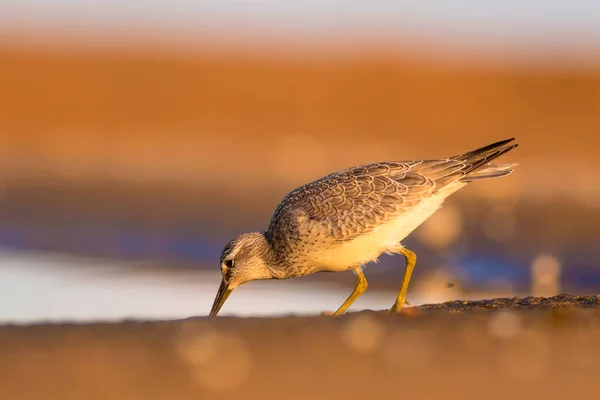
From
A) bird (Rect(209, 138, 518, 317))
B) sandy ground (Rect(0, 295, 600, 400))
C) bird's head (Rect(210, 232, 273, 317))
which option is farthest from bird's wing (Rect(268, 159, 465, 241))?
sandy ground (Rect(0, 295, 600, 400))

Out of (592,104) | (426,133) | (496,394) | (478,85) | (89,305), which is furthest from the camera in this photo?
(478,85)

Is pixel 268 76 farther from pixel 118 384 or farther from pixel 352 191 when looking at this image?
pixel 118 384

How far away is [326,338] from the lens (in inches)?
254

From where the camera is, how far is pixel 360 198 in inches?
366

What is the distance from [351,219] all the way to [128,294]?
12.1ft

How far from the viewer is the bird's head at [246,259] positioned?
9695 millimetres

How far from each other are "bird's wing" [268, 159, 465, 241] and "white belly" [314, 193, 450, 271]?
67 millimetres

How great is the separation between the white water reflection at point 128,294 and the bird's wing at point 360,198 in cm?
111

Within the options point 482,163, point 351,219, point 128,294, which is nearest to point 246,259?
point 351,219

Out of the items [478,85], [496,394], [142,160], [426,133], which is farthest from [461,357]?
[478,85]

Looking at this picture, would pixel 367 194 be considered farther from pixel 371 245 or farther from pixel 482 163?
pixel 482 163

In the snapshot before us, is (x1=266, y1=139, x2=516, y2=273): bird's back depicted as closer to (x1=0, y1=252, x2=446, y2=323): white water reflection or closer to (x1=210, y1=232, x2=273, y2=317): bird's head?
(x1=210, y1=232, x2=273, y2=317): bird's head

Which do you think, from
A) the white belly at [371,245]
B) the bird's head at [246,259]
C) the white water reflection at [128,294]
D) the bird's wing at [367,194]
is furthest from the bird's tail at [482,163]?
the white water reflection at [128,294]

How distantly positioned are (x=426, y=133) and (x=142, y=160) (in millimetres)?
9078
